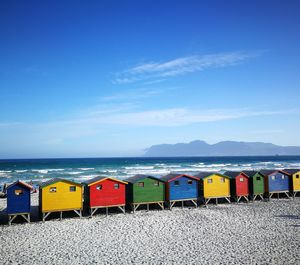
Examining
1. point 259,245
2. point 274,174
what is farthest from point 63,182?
point 274,174

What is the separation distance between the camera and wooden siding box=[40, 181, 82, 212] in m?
21.3

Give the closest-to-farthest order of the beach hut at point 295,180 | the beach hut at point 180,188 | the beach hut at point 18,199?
the beach hut at point 18,199 → the beach hut at point 180,188 → the beach hut at point 295,180

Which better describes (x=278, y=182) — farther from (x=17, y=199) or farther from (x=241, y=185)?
(x=17, y=199)

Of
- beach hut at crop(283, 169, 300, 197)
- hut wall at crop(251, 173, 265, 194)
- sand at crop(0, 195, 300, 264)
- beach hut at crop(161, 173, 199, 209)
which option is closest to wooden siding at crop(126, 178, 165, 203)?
beach hut at crop(161, 173, 199, 209)

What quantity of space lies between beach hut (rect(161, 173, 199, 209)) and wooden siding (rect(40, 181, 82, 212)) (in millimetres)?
7887

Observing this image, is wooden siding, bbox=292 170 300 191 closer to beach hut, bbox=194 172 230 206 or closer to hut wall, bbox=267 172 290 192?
hut wall, bbox=267 172 290 192

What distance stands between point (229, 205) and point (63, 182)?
15454mm

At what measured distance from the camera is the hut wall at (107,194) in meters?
22.9

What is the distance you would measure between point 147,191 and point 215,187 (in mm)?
7085

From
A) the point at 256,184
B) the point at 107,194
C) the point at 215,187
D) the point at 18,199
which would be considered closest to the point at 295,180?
the point at 256,184

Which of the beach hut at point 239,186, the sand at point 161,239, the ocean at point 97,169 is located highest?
the beach hut at point 239,186

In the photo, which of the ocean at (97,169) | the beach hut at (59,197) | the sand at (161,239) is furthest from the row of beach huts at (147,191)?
the ocean at (97,169)

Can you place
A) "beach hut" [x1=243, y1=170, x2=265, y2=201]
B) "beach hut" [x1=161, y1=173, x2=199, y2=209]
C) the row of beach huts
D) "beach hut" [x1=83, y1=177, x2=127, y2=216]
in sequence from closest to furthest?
the row of beach huts < "beach hut" [x1=83, y1=177, x2=127, y2=216] < "beach hut" [x1=161, y1=173, x2=199, y2=209] < "beach hut" [x1=243, y1=170, x2=265, y2=201]

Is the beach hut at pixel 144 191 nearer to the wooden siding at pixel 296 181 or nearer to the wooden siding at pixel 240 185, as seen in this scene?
the wooden siding at pixel 240 185
